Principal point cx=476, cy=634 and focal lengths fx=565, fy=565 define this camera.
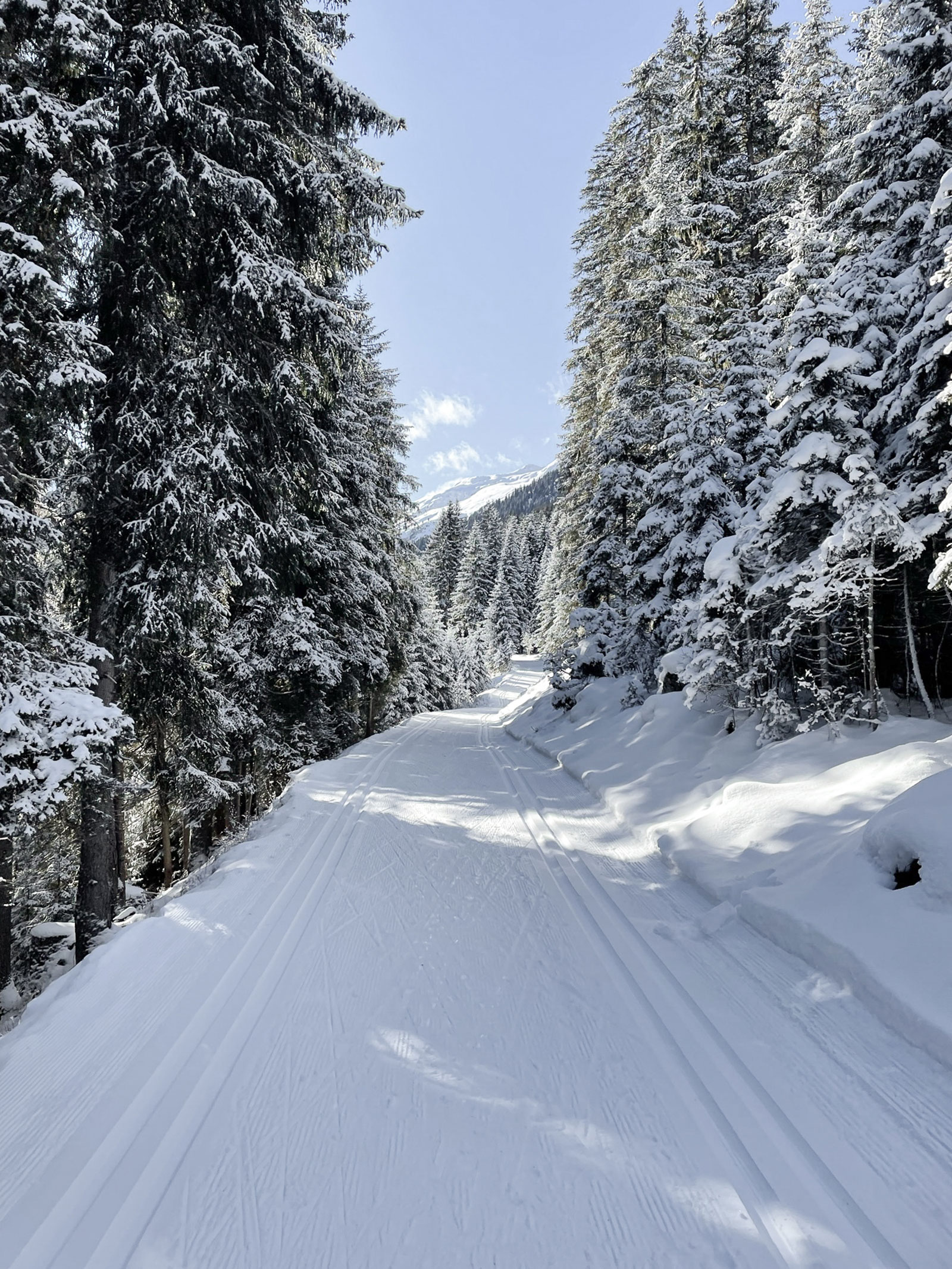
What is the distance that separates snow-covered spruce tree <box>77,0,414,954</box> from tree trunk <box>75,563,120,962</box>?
0.07ft

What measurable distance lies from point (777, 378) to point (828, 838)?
7841 mm

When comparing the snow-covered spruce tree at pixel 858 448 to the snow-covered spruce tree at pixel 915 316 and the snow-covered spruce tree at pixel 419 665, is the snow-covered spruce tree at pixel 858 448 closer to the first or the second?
the snow-covered spruce tree at pixel 915 316

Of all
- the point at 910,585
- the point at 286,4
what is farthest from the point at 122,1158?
the point at 286,4

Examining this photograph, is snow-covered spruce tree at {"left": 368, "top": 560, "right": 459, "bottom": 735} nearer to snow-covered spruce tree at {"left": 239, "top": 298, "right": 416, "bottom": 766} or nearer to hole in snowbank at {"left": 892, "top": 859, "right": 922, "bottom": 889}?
snow-covered spruce tree at {"left": 239, "top": 298, "right": 416, "bottom": 766}


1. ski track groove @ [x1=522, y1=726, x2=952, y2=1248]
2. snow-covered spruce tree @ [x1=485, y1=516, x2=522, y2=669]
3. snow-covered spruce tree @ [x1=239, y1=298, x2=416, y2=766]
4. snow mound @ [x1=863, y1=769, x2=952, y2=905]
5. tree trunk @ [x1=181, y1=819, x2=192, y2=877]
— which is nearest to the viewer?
ski track groove @ [x1=522, y1=726, x2=952, y2=1248]

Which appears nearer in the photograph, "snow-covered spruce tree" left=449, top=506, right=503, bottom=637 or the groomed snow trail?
the groomed snow trail

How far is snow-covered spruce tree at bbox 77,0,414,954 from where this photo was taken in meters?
6.19

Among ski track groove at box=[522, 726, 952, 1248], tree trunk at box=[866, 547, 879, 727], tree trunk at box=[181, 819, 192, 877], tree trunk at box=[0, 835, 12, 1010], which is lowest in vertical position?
tree trunk at box=[181, 819, 192, 877]

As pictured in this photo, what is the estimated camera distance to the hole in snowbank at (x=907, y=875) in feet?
12.6

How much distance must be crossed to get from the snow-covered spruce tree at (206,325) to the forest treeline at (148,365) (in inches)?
1.3

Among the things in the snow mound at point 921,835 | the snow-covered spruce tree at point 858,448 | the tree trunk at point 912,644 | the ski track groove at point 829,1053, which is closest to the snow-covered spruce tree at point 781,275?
the snow-covered spruce tree at point 858,448

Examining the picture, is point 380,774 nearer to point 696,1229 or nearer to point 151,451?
point 151,451

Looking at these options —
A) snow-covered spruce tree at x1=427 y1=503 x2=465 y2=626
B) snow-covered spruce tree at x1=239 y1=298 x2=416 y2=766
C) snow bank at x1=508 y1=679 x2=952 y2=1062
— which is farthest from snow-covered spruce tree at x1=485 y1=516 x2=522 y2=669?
snow bank at x1=508 y1=679 x2=952 y2=1062

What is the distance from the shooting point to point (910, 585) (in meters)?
6.81
